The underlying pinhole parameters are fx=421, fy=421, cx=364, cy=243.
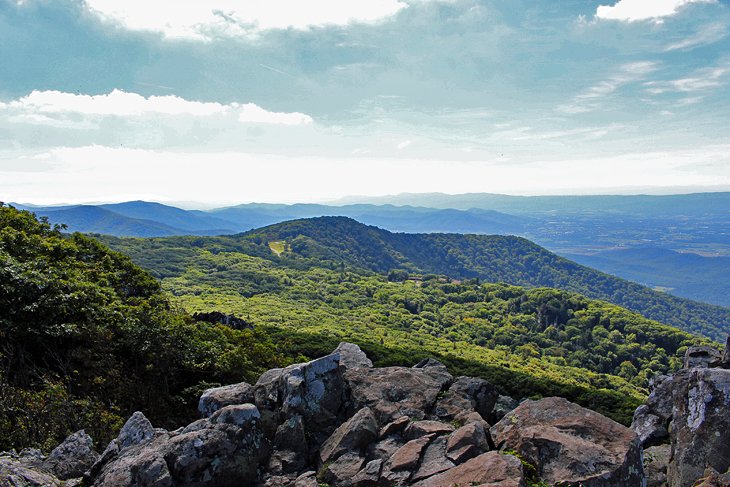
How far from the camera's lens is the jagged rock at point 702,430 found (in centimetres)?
1269

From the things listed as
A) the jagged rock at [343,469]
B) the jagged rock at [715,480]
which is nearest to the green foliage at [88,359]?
the jagged rock at [343,469]

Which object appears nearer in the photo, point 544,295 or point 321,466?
point 321,466

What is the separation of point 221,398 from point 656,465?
1586 cm

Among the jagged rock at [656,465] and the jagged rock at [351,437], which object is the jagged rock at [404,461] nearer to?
the jagged rock at [351,437]

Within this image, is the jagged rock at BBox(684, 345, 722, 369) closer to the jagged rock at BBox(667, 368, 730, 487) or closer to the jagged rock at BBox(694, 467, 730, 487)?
the jagged rock at BBox(667, 368, 730, 487)

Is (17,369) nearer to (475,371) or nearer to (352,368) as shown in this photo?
(352,368)

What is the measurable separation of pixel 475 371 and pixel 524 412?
51620 millimetres

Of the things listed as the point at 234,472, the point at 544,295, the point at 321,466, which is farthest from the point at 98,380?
the point at 544,295

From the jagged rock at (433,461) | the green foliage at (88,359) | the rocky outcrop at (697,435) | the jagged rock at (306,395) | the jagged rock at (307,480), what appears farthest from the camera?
the green foliage at (88,359)

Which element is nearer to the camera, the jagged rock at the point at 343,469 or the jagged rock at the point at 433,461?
the jagged rock at the point at 433,461

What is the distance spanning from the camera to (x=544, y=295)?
178m

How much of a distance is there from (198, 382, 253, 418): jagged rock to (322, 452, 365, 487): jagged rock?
14.6 feet

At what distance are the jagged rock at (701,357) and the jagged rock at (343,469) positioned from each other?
69.5ft

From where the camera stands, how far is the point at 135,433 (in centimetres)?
1351
